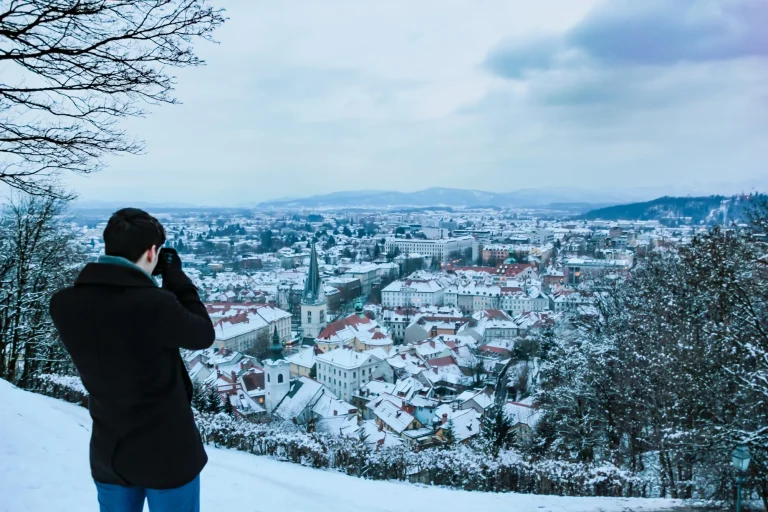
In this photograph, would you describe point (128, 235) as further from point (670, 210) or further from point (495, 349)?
point (670, 210)

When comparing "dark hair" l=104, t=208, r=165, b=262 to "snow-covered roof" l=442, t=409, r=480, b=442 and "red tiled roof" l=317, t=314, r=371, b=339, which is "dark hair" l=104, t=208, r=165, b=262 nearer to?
"snow-covered roof" l=442, t=409, r=480, b=442

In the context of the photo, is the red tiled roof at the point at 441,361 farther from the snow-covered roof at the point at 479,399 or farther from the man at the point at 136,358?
the man at the point at 136,358

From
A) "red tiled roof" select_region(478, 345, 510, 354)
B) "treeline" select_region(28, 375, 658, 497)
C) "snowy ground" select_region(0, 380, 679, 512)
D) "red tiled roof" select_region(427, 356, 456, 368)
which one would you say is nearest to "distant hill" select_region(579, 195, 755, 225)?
"red tiled roof" select_region(478, 345, 510, 354)

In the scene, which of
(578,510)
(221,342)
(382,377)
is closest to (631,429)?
(578,510)

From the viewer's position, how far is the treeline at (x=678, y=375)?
7.13 metres

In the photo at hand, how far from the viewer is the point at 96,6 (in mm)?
3412

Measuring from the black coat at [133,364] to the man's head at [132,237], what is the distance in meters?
0.06

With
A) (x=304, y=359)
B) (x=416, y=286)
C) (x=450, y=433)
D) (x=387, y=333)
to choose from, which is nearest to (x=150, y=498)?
(x=450, y=433)

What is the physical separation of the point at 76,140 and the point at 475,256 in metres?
105

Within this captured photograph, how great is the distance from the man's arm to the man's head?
10 cm

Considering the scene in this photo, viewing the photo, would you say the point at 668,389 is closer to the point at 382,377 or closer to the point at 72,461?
the point at 72,461

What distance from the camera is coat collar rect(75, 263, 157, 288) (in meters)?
Answer: 1.52

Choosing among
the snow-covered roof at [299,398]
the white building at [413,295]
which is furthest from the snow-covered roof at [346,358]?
the white building at [413,295]

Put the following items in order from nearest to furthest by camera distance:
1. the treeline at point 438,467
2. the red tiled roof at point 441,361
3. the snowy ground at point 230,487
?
the snowy ground at point 230,487 → the treeline at point 438,467 → the red tiled roof at point 441,361
